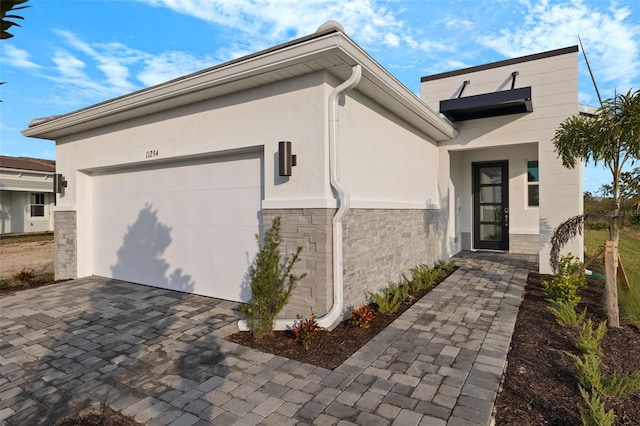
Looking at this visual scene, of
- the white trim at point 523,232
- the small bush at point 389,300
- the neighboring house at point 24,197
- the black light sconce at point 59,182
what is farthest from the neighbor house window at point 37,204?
the white trim at point 523,232

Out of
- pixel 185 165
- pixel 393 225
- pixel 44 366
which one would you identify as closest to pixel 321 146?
pixel 393 225

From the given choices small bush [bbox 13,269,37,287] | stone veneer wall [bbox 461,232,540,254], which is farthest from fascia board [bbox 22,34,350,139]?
stone veneer wall [bbox 461,232,540,254]

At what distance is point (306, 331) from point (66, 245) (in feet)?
22.1

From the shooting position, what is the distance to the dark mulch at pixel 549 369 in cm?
267

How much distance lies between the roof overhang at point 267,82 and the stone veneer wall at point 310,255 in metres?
1.79

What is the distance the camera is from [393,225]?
19.9 ft

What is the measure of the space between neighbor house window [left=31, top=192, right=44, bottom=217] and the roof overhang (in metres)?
15.8

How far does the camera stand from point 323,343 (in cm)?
397

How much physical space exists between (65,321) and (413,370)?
4.75 metres

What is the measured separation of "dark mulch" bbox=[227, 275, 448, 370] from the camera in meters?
3.65

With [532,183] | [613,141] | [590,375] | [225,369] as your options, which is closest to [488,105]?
[613,141]

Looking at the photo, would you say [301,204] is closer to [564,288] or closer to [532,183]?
[564,288]

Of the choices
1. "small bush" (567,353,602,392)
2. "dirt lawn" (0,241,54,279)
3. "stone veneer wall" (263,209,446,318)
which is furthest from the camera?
"dirt lawn" (0,241,54,279)

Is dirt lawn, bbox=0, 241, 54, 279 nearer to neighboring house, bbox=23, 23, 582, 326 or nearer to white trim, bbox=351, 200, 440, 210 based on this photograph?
neighboring house, bbox=23, 23, 582, 326
